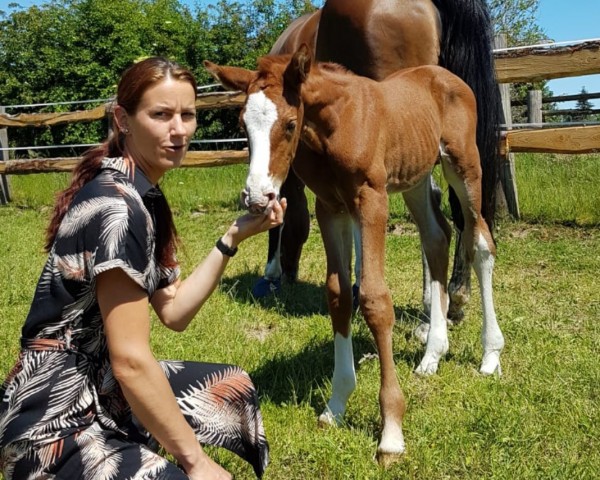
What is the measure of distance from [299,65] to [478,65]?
6.62 feet

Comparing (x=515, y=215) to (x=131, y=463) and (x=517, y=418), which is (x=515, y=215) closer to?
(x=517, y=418)

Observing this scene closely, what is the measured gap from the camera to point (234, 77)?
272 cm

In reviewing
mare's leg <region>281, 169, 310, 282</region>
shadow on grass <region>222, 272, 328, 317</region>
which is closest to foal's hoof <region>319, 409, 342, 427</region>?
shadow on grass <region>222, 272, 328, 317</region>

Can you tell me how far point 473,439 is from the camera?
2611 mm

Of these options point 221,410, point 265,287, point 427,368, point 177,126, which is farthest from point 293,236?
point 177,126

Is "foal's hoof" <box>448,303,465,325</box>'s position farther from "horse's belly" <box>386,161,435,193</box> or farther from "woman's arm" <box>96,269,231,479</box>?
"woman's arm" <box>96,269,231,479</box>

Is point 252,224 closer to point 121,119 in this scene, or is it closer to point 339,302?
point 121,119

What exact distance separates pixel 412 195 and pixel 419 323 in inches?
32.0

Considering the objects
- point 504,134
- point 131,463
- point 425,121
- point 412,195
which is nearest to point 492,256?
point 412,195

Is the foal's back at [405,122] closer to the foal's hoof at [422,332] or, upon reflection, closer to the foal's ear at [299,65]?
the foal's ear at [299,65]

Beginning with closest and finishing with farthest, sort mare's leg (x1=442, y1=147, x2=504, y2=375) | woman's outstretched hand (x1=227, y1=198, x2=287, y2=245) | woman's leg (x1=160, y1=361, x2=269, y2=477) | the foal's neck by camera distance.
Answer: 1. woman's outstretched hand (x1=227, y1=198, x2=287, y2=245)
2. woman's leg (x1=160, y1=361, x2=269, y2=477)
3. the foal's neck
4. mare's leg (x1=442, y1=147, x2=504, y2=375)

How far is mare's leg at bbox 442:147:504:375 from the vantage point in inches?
135

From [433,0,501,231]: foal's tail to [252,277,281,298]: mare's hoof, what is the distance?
1550mm

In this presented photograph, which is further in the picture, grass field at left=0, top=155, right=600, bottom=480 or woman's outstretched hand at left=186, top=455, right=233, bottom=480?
grass field at left=0, top=155, right=600, bottom=480
